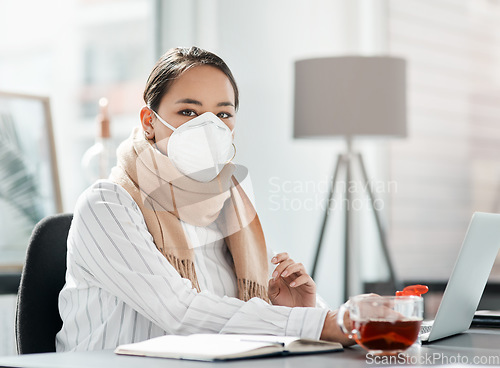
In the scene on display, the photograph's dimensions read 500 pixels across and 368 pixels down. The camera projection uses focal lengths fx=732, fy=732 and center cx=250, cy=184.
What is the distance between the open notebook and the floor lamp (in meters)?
1.81

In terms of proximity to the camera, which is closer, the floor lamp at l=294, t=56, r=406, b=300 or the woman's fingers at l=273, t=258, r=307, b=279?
the woman's fingers at l=273, t=258, r=307, b=279

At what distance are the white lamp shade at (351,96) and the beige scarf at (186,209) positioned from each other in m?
1.23

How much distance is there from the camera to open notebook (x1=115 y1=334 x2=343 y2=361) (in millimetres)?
981

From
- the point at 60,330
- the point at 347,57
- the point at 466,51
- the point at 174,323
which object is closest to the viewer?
the point at 174,323

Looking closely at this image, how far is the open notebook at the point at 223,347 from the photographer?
0.98 meters

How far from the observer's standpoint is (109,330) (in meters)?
1.38

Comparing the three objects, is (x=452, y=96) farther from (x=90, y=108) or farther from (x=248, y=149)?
(x=90, y=108)

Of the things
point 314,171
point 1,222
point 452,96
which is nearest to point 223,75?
point 1,222

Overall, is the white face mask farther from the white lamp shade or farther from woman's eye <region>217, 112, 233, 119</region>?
the white lamp shade

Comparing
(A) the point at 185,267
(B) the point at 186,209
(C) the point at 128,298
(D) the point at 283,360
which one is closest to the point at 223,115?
(B) the point at 186,209

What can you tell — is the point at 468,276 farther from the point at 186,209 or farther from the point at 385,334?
the point at 186,209

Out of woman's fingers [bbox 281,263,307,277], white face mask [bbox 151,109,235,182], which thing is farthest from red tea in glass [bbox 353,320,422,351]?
white face mask [bbox 151,109,235,182]

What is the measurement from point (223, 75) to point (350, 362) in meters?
0.79

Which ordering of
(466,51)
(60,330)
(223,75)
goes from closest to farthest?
1. (60,330)
2. (223,75)
3. (466,51)
